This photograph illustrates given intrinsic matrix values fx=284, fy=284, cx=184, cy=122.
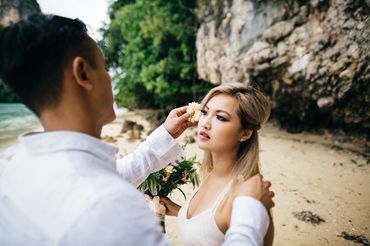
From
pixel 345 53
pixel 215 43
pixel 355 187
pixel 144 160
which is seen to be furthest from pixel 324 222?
pixel 215 43

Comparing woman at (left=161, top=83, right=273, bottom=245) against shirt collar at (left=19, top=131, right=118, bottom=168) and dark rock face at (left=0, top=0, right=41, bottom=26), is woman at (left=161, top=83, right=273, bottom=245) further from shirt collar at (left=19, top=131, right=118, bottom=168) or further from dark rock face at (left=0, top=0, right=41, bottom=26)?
dark rock face at (left=0, top=0, right=41, bottom=26)

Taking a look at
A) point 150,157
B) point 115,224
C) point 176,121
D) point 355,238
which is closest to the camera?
point 115,224

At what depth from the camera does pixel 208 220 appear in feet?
7.07

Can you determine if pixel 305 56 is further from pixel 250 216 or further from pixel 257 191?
pixel 250 216

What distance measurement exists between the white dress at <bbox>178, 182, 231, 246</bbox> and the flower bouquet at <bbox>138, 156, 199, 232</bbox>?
537mm

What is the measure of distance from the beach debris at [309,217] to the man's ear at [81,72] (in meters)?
4.69

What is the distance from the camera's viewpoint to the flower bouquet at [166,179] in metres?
2.85

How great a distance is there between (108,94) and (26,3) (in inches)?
103

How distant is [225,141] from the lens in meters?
2.61

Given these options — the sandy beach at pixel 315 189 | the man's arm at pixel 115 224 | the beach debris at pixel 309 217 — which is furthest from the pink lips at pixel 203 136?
the beach debris at pixel 309 217

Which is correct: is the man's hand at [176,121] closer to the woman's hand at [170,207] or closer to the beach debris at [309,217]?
the woman's hand at [170,207]

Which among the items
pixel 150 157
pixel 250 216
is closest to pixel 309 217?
pixel 150 157

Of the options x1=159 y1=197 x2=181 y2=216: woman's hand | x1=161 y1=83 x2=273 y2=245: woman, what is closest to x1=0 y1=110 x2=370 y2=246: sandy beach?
x1=159 y1=197 x2=181 y2=216: woman's hand

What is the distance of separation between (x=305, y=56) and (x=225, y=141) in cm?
663
